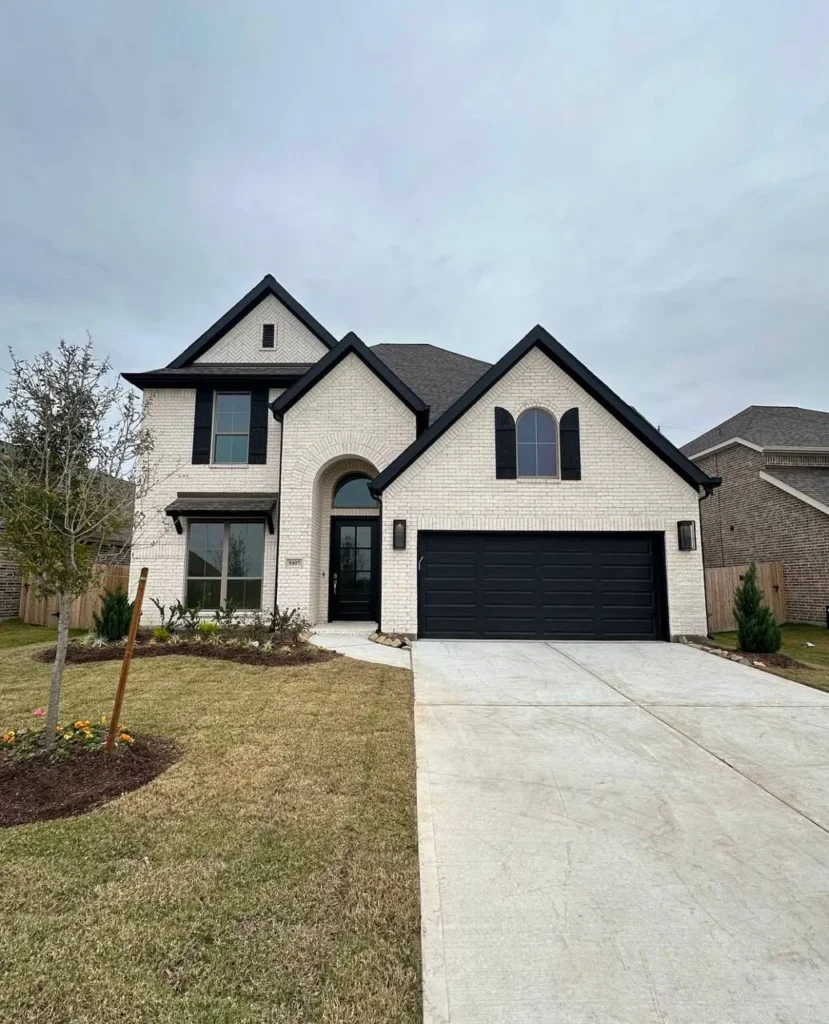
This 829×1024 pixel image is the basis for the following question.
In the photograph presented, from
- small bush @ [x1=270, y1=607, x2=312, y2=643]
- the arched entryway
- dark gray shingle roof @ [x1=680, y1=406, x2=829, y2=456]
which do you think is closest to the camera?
small bush @ [x1=270, y1=607, x2=312, y2=643]

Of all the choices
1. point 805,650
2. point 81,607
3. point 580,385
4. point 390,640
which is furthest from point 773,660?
point 81,607

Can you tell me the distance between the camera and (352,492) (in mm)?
13367

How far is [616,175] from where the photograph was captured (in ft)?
43.0

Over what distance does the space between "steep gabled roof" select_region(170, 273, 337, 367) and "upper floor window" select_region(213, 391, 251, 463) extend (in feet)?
6.22

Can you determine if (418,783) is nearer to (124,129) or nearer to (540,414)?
(540,414)

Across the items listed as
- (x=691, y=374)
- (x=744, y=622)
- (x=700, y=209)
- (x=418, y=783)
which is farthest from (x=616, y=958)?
(x=691, y=374)

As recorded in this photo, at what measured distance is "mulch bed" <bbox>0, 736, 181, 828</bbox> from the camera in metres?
3.39

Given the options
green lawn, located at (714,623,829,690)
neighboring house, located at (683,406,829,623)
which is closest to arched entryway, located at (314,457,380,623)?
green lawn, located at (714,623,829,690)

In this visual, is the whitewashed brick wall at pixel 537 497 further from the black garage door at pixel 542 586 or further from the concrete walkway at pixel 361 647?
the concrete walkway at pixel 361 647

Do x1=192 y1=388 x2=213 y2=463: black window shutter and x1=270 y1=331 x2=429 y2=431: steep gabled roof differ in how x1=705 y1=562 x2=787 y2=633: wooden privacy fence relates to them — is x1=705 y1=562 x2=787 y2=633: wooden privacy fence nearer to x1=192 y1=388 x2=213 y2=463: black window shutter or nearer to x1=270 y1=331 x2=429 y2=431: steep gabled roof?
x1=270 y1=331 x2=429 y2=431: steep gabled roof

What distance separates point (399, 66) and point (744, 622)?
13.2m

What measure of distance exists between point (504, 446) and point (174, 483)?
26.5 ft

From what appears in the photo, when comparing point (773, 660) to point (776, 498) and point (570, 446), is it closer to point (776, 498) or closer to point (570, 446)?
point (570, 446)

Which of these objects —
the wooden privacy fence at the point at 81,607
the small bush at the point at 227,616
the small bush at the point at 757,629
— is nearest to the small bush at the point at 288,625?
the small bush at the point at 227,616
